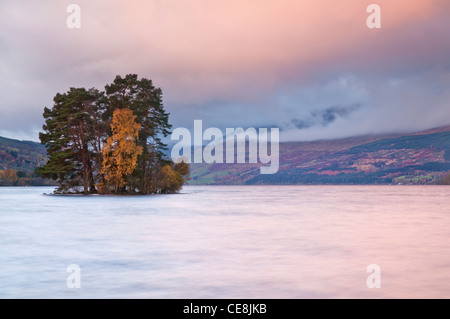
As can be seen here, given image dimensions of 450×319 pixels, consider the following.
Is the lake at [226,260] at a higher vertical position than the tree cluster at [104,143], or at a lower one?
lower

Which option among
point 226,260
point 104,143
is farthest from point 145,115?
point 226,260

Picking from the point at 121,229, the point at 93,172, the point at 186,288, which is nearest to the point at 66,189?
the point at 93,172

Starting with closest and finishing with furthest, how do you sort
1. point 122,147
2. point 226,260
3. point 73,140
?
1. point 226,260
2. point 122,147
3. point 73,140

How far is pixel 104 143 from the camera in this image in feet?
288

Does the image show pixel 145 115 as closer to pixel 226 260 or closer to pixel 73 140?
pixel 73 140

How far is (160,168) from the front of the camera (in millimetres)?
89438

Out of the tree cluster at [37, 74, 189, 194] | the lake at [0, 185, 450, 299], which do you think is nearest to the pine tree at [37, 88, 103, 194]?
the tree cluster at [37, 74, 189, 194]

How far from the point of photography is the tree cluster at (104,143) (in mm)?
85438

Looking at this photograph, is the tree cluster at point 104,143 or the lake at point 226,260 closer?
the lake at point 226,260

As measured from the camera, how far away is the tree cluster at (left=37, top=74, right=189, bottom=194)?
85.4m

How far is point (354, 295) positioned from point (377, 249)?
9.25 meters

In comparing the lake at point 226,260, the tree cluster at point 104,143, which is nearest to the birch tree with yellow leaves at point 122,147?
the tree cluster at point 104,143

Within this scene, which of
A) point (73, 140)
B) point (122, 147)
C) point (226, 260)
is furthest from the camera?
point (73, 140)

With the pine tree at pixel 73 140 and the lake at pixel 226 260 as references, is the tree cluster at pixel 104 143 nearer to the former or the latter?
the pine tree at pixel 73 140
